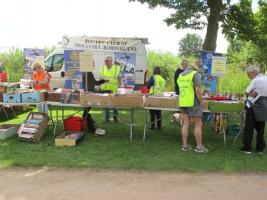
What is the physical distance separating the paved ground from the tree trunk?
9.01 m

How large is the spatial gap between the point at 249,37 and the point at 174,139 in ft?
29.3

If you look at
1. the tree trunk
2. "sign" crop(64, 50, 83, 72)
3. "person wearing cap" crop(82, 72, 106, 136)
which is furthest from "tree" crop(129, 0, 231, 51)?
"person wearing cap" crop(82, 72, 106, 136)

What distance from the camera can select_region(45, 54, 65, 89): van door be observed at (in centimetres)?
1482

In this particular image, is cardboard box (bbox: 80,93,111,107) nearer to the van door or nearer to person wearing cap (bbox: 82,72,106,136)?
person wearing cap (bbox: 82,72,106,136)

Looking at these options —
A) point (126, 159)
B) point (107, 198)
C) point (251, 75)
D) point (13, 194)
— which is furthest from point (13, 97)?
point (251, 75)

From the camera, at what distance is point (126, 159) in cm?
694

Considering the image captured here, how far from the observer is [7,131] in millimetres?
8406

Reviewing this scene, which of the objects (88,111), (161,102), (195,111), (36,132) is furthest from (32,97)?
(195,111)

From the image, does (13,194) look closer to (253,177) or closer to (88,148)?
(88,148)

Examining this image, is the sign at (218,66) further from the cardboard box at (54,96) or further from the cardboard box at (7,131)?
the cardboard box at (7,131)

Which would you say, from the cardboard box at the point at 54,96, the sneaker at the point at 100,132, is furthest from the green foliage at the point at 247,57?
the cardboard box at the point at 54,96

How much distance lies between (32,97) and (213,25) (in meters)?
8.54

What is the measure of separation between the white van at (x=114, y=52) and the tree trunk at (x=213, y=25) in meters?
2.30

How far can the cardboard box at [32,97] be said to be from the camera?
8.31 meters
